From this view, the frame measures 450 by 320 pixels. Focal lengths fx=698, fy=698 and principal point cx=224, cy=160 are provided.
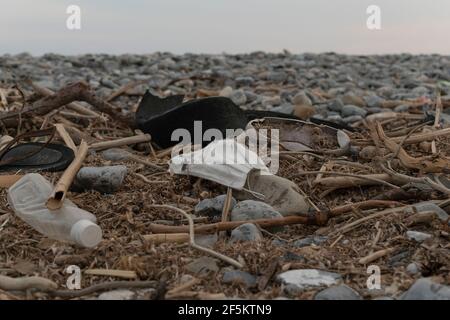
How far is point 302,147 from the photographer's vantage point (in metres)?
3.67

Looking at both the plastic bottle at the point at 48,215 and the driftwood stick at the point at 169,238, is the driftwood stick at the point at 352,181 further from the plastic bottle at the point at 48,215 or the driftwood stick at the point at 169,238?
the plastic bottle at the point at 48,215

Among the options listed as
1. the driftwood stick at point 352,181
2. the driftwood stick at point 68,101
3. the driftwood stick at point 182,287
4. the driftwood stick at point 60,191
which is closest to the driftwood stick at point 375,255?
the driftwood stick at point 182,287

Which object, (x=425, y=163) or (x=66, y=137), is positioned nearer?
(x=425, y=163)

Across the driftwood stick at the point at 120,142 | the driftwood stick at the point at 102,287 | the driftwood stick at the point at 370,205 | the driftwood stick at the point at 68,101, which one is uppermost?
the driftwood stick at the point at 68,101

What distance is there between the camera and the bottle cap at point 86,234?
7.94ft

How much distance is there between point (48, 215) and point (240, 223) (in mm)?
733

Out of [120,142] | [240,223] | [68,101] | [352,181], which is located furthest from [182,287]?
[68,101]

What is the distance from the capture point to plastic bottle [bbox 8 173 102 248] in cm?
244

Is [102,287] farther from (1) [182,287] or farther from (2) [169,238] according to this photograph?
(2) [169,238]

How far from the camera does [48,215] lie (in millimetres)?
2656

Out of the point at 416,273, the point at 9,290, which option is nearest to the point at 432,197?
the point at 416,273

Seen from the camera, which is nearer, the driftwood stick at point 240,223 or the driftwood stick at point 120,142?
the driftwood stick at point 240,223

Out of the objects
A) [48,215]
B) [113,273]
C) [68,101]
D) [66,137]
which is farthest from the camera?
[68,101]

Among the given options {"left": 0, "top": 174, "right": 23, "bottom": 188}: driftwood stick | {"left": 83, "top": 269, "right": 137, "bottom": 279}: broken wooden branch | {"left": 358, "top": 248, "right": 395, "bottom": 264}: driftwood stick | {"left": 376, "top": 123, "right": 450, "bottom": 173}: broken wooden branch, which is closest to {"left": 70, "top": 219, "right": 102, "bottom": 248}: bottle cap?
{"left": 83, "top": 269, "right": 137, "bottom": 279}: broken wooden branch
